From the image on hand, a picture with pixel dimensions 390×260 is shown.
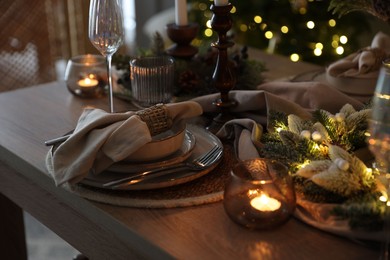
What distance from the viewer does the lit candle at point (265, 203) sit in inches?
33.3

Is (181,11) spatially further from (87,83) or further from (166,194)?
(166,194)

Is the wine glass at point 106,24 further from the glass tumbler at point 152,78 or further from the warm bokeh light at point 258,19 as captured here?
the warm bokeh light at point 258,19

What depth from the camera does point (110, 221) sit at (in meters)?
0.91

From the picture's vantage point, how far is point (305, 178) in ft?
3.00

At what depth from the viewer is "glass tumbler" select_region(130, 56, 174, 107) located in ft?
4.09

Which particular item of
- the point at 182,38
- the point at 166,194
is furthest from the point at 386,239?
the point at 182,38

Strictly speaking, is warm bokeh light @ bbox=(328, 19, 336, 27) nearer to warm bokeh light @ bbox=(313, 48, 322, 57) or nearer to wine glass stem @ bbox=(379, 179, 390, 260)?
warm bokeh light @ bbox=(313, 48, 322, 57)

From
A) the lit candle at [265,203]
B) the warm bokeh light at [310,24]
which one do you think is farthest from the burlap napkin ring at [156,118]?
the warm bokeh light at [310,24]

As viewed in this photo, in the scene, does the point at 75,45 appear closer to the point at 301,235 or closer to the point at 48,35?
the point at 48,35

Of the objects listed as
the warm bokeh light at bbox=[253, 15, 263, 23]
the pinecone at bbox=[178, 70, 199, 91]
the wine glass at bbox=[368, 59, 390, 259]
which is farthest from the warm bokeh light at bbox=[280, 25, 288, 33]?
the wine glass at bbox=[368, 59, 390, 259]

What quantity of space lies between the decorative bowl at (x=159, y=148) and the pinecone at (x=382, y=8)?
37cm

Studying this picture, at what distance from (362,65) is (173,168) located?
0.56m

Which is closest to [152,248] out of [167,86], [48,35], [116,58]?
[167,86]

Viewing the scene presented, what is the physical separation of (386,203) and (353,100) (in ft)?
1.41
